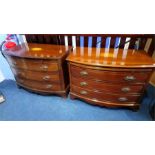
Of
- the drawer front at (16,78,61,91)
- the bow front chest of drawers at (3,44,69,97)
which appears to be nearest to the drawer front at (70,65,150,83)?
the bow front chest of drawers at (3,44,69,97)

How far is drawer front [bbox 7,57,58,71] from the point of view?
146 cm

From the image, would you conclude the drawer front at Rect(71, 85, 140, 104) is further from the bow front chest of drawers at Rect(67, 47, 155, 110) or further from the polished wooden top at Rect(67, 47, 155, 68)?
the polished wooden top at Rect(67, 47, 155, 68)

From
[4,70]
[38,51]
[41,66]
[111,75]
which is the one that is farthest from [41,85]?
[111,75]

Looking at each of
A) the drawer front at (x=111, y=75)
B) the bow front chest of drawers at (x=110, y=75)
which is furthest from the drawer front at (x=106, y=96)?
the drawer front at (x=111, y=75)

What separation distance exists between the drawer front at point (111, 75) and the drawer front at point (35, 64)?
228 millimetres

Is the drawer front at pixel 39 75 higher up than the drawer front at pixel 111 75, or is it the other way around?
the drawer front at pixel 111 75

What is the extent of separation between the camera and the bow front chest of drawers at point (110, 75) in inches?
47.8

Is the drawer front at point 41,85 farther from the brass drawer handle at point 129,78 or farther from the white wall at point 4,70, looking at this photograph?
the brass drawer handle at point 129,78
